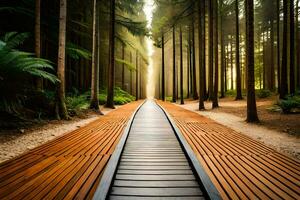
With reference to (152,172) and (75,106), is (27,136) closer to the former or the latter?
(152,172)

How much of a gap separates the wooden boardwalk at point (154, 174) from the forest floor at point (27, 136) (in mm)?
2478

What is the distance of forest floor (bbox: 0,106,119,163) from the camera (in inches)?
202

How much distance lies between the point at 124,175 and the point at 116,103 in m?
18.3

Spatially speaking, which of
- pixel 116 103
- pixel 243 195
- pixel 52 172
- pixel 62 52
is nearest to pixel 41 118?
pixel 62 52

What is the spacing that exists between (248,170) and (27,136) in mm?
6075

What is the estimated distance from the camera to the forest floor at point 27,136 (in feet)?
16.8

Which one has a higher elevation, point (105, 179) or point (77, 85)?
point (77, 85)

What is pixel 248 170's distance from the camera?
3.65 m

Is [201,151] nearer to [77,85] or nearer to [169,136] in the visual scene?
[169,136]

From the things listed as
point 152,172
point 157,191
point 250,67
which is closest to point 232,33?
point 250,67

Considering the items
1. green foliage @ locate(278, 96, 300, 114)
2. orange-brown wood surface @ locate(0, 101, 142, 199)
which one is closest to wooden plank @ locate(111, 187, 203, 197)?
orange-brown wood surface @ locate(0, 101, 142, 199)

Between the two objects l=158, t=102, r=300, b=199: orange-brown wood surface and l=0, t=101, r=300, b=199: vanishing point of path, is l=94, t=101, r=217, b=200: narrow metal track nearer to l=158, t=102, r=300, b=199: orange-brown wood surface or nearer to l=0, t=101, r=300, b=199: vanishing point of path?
l=0, t=101, r=300, b=199: vanishing point of path

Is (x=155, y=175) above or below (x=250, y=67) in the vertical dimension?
below

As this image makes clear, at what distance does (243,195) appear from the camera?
276 cm
